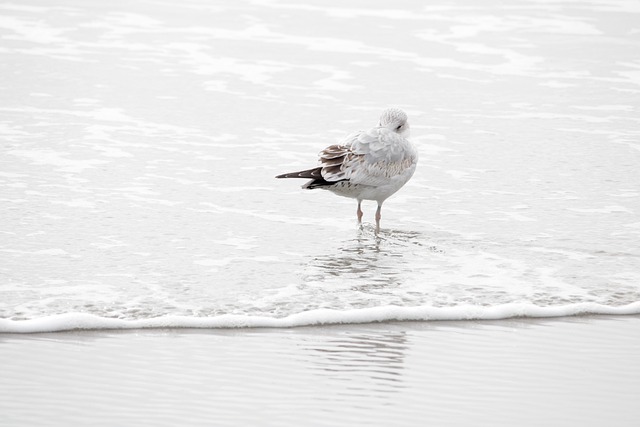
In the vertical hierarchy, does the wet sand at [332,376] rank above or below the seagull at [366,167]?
below

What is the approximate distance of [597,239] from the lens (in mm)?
8281

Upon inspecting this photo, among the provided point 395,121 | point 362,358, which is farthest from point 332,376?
point 395,121

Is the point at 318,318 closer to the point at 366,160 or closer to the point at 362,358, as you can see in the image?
the point at 362,358

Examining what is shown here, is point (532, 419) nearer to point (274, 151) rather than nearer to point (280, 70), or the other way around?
point (274, 151)

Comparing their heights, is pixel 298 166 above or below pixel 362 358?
above

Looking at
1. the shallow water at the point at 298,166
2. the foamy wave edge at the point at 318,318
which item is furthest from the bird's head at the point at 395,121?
the foamy wave edge at the point at 318,318

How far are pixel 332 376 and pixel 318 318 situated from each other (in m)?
0.89

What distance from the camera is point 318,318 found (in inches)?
247

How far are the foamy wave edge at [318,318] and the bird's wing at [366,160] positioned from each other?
7.49 feet

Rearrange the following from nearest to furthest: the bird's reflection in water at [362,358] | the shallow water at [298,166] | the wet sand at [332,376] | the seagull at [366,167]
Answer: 1. the wet sand at [332,376]
2. the bird's reflection in water at [362,358]
3. the shallow water at [298,166]
4. the seagull at [366,167]

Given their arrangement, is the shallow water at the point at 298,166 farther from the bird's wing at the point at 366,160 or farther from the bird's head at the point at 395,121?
the bird's head at the point at 395,121

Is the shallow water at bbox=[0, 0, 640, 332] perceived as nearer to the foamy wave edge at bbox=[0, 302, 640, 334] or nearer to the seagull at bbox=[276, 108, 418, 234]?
the foamy wave edge at bbox=[0, 302, 640, 334]

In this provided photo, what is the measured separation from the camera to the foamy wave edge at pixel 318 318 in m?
5.97

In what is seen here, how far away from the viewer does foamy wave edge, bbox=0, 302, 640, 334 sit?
597cm
